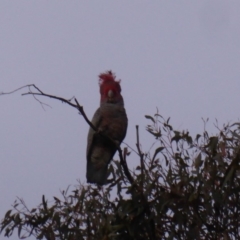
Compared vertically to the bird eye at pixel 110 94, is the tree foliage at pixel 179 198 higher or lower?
lower

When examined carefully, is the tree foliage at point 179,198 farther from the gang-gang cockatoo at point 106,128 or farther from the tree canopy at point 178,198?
the gang-gang cockatoo at point 106,128

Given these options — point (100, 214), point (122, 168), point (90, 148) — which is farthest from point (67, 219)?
point (90, 148)

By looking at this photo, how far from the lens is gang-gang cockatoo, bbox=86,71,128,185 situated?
4309 mm

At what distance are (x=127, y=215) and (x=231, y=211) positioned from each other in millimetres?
437

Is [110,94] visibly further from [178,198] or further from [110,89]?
[178,198]

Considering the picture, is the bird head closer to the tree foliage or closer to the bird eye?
the bird eye

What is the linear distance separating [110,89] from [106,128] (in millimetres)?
387

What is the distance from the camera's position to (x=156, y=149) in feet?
8.66

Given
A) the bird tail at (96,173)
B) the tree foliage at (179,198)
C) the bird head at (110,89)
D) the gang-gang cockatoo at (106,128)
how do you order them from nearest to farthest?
the tree foliage at (179,198)
the bird tail at (96,173)
the gang-gang cockatoo at (106,128)
the bird head at (110,89)

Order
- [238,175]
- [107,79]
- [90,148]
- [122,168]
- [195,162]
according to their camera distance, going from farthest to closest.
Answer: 1. [107,79]
2. [90,148]
3. [122,168]
4. [195,162]
5. [238,175]

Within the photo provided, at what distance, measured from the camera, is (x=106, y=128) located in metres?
4.41

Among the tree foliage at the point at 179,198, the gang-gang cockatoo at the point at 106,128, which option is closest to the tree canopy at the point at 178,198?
the tree foliage at the point at 179,198

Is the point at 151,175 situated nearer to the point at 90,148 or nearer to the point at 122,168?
the point at 122,168

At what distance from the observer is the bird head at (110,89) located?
461 centimetres
